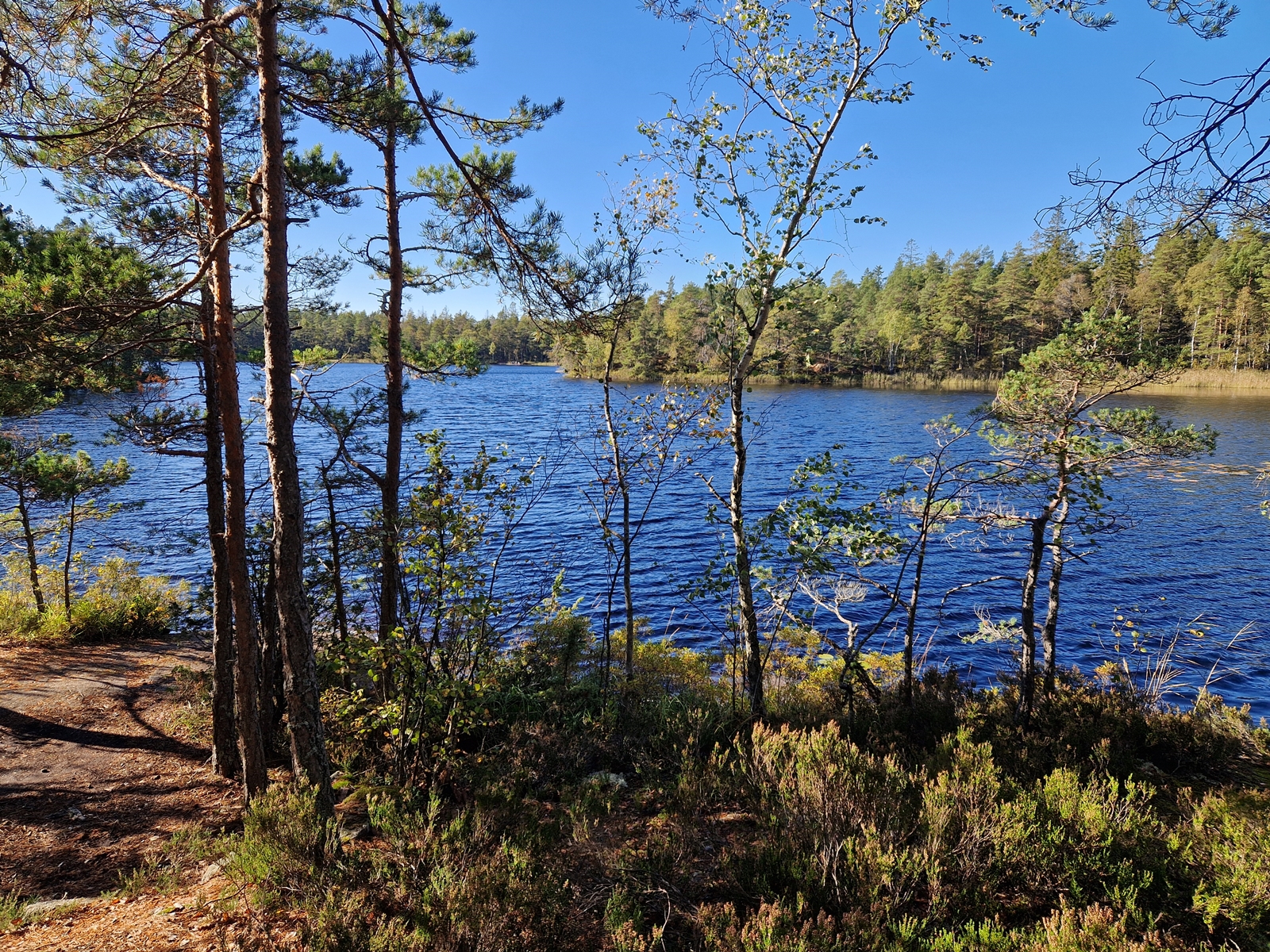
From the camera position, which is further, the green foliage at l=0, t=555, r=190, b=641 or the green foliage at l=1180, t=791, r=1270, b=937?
the green foliage at l=0, t=555, r=190, b=641

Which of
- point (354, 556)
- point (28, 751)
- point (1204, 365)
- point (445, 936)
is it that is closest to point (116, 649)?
point (28, 751)

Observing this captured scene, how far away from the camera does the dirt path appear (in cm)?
575

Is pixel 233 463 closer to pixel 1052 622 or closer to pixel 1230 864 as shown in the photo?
pixel 1230 864

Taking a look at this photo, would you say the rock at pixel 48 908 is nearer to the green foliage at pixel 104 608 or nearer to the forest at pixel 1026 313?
the green foliage at pixel 104 608

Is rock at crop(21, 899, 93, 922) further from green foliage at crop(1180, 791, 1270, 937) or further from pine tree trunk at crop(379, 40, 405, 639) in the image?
green foliage at crop(1180, 791, 1270, 937)

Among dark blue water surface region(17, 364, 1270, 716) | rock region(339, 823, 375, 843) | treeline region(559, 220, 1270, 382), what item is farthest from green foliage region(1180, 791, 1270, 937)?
treeline region(559, 220, 1270, 382)

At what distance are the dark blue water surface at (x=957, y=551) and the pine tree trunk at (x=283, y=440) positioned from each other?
9.10ft

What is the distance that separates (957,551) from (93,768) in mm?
18890

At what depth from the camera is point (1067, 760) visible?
580 cm

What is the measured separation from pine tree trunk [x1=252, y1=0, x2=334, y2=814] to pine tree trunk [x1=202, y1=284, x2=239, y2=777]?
193cm

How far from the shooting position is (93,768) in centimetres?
782

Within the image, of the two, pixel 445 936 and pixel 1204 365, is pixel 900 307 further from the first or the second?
pixel 445 936

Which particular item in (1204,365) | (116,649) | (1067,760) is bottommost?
(116,649)

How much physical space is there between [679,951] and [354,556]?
26.4 ft
